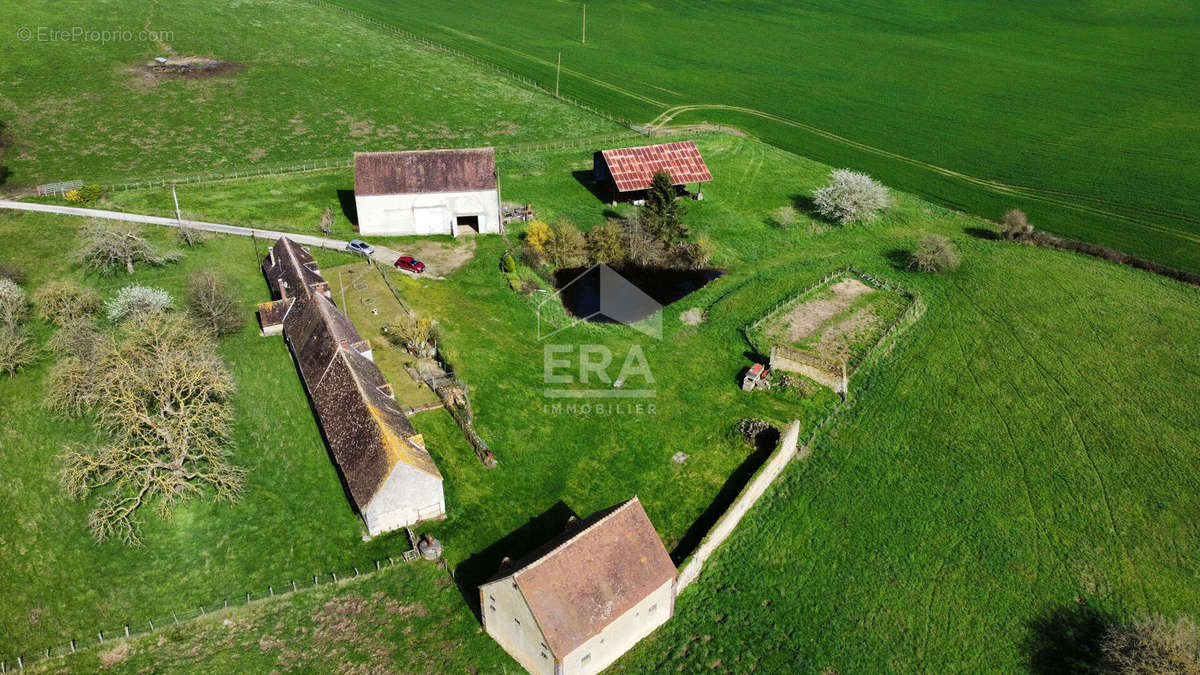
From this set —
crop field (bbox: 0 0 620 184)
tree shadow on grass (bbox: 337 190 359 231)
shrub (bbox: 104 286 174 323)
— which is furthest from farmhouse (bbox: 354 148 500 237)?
crop field (bbox: 0 0 620 184)

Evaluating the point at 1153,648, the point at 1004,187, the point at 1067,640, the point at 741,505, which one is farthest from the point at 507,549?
the point at 1004,187

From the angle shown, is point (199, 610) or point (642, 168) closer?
point (199, 610)

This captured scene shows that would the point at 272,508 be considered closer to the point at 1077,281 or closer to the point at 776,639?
the point at 776,639

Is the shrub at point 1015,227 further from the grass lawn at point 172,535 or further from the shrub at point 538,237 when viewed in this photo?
the grass lawn at point 172,535

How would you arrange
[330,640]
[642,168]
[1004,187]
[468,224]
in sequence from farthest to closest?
[1004,187], [642,168], [468,224], [330,640]

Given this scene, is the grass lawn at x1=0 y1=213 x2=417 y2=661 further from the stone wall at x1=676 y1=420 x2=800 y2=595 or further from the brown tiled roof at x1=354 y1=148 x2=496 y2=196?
the brown tiled roof at x1=354 y1=148 x2=496 y2=196

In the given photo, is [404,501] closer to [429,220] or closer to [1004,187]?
[429,220]
